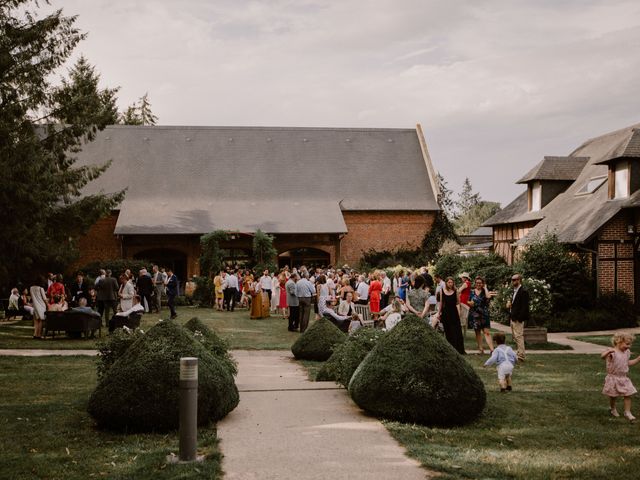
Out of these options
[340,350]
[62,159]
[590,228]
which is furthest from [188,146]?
[340,350]

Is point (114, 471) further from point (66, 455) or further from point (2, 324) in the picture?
point (2, 324)

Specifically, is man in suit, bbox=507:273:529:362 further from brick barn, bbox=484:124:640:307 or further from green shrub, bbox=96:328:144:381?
brick barn, bbox=484:124:640:307

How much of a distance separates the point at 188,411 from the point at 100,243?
1338 inches

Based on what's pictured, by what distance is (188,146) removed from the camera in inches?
1714

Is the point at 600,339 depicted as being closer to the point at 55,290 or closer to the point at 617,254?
the point at 617,254

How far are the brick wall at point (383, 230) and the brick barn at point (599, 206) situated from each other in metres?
11.1

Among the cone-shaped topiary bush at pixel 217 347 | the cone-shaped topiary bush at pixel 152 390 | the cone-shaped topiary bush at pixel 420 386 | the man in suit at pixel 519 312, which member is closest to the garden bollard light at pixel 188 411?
the cone-shaped topiary bush at pixel 152 390

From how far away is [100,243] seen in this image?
38781 millimetres

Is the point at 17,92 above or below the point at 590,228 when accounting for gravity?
above

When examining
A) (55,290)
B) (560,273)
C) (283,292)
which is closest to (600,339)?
(560,273)

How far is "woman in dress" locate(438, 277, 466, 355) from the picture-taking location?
14.8m

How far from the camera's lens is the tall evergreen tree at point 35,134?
1727 centimetres

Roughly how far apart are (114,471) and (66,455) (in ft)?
2.91

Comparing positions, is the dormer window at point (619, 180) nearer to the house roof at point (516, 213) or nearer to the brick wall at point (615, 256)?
the brick wall at point (615, 256)
